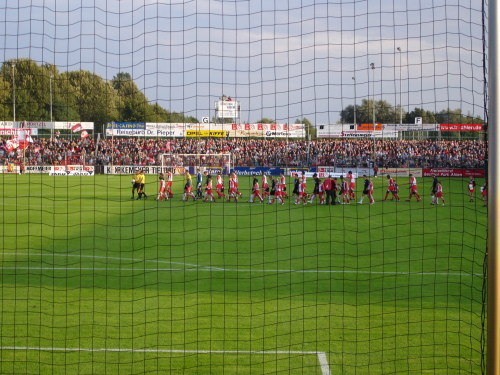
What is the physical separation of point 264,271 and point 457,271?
4.30m

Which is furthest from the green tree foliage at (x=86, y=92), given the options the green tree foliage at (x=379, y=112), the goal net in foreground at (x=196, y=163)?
the goal net in foreground at (x=196, y=163)

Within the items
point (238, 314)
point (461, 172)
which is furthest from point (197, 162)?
point (461, 172)

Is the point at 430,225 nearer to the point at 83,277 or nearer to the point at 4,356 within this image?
the point at 83,277

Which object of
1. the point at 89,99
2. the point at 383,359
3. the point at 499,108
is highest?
the point at 89,99

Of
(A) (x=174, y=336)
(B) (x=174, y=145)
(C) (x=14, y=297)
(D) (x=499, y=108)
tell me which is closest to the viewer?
(D) (x=499, y=108)

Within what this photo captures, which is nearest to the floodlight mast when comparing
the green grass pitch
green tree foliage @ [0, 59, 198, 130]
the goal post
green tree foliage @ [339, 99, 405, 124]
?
green tree foliage @ [339, 99, 405, 124]

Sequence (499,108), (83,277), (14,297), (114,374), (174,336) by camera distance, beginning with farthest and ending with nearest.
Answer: (83,277), (14,297), (174,336), (114,374), (499,108)

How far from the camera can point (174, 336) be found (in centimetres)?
754

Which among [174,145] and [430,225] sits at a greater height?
[174,145]

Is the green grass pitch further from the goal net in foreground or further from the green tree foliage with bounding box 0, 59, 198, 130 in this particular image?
the goal net in foreground

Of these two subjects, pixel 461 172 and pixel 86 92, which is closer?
pixel 86 92

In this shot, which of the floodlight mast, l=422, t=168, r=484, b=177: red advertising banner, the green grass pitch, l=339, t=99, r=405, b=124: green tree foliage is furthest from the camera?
l=422, t=168, r=484, b=177: red advertising banner

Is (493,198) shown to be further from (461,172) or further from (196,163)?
(196,163)

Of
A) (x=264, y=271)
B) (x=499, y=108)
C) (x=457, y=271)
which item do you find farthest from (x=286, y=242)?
(x=499, y=108)
